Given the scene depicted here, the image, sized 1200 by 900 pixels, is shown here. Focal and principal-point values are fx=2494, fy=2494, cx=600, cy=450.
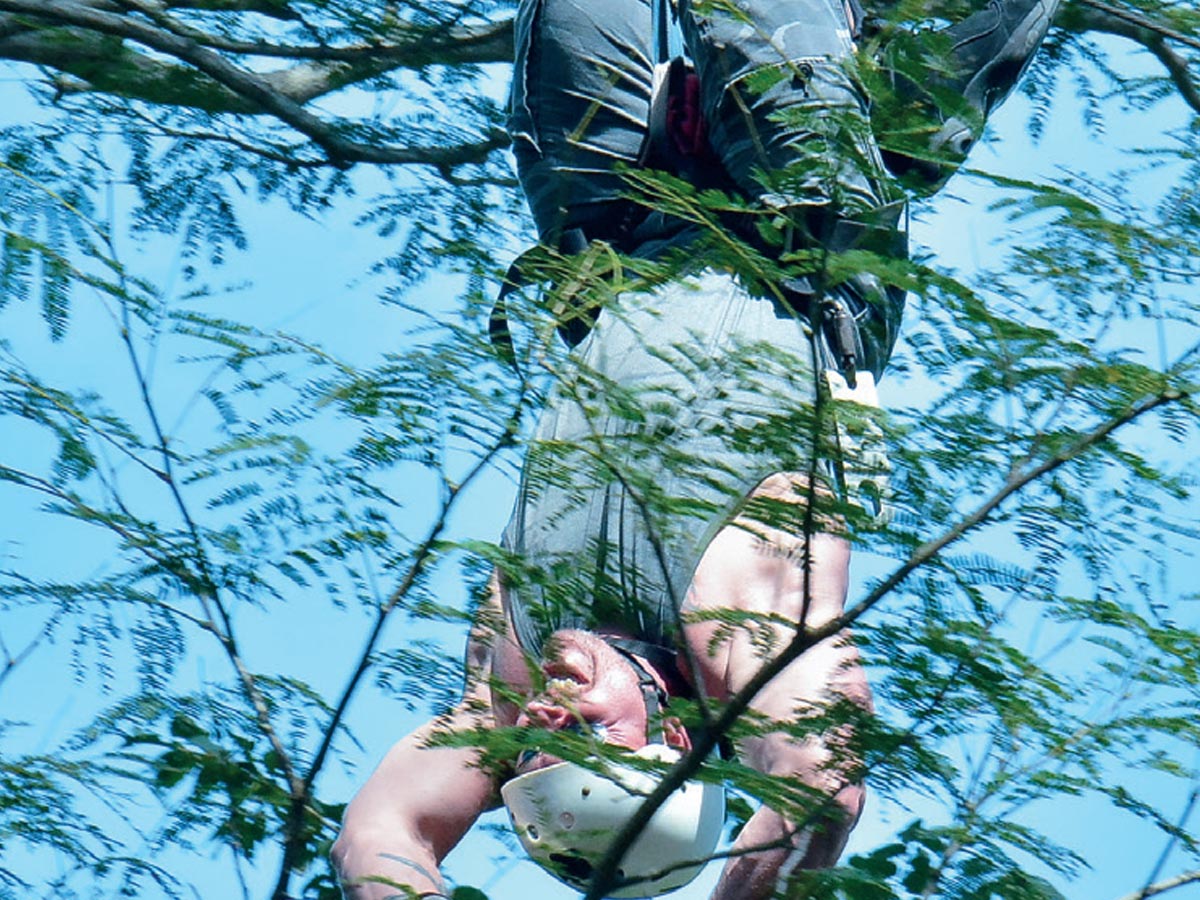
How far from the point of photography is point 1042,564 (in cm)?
392

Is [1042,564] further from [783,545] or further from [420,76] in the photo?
[420,76]

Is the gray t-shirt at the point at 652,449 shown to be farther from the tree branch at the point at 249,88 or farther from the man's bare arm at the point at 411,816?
the tree branch at the point at 249,88

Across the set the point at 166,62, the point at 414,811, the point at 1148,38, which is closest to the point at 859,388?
the point at 414,811

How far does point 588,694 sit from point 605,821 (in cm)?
22

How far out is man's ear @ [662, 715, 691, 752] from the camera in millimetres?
4262

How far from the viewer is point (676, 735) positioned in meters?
4.32

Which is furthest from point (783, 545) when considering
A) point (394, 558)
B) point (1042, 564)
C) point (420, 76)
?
point (420, 76)

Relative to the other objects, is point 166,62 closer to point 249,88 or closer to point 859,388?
point 249,88

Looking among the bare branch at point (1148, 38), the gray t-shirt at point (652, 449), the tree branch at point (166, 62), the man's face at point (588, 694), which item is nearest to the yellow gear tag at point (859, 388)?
the gray t-shirt at point (652, 449)

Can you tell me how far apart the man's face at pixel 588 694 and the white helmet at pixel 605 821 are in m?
0.05

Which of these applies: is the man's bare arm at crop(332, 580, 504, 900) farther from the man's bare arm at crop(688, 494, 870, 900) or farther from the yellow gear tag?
the yellow gear tag

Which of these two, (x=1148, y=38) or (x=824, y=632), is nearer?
(x=824, y=632)

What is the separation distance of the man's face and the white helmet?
5 centimetres

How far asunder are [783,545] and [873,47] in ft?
2.56
